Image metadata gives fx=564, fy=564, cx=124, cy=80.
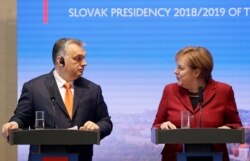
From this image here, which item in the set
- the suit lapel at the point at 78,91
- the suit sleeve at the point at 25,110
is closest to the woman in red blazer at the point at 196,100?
the suit lapel at the point at 78,91

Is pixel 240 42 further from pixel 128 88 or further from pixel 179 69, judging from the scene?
pixel 179 69

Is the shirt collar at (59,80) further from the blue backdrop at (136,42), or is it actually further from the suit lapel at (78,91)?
the blue backdrop at (136,42)

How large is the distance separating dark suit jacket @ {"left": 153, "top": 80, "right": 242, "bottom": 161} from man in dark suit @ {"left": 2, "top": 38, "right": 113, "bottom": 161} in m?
0.41

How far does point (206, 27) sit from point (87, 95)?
1634 mm

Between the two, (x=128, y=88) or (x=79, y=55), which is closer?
(x=79, y=55)

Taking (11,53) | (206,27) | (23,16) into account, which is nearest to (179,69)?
(206,27)

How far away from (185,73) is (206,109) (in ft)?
0.92

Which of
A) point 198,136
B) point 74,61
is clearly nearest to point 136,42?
point 74,61

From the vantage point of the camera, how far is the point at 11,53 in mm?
5469

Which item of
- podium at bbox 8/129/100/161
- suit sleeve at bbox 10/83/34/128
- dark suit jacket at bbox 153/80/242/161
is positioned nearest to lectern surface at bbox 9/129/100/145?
podium at bbox 8/129/100/161

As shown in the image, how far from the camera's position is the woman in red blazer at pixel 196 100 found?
148 inches

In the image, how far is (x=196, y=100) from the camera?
151 inches

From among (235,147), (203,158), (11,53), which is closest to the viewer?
(203,158)

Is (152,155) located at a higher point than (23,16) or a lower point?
lower
